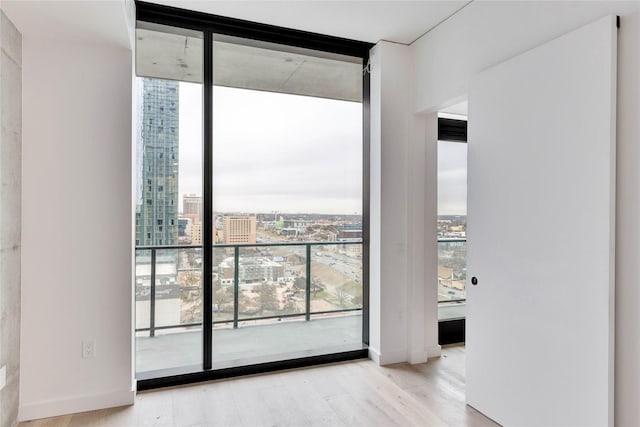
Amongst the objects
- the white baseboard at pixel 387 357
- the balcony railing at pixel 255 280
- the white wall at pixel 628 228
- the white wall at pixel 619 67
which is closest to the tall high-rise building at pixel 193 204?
the balcony railing at pixel 255 280

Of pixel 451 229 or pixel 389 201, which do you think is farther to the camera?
pixel 451 229

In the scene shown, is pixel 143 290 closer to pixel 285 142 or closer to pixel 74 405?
pixel 74 405

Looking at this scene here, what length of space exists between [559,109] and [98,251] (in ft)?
9.15

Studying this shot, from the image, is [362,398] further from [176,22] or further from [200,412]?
[176,22]

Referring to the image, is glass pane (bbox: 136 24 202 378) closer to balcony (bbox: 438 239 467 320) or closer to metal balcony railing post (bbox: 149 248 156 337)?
metal balcony railing post (bbox: 149 248 156 337)

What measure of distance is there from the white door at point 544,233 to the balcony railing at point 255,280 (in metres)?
1.29

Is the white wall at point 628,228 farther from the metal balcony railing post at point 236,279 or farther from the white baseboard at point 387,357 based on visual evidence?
the metal balcony railing post at point 236,279

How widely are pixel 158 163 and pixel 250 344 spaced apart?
167cm

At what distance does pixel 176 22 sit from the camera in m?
2.74

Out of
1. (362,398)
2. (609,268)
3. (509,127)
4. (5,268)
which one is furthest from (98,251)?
(609,268)

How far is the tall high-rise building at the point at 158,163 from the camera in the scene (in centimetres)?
278

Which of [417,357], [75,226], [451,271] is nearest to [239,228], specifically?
[75,226]

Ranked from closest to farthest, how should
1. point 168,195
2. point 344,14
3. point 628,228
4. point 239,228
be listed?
point 628,228 < point 344,14 < point 168,195 < point 239,228

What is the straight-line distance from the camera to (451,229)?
12.9 feet
